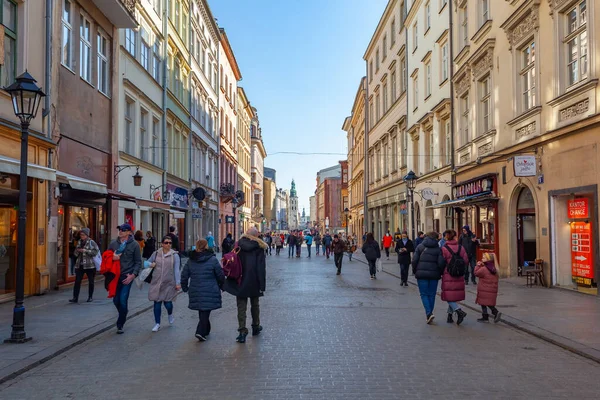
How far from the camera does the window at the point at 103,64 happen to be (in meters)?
18.5

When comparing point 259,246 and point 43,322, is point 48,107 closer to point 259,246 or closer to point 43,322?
point 43,322

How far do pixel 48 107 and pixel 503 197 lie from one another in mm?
13925

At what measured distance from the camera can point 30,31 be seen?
13617mm

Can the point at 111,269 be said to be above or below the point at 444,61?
below

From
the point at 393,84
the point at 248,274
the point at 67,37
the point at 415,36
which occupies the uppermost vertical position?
the point at 415,36

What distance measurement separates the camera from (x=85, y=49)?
17375mm

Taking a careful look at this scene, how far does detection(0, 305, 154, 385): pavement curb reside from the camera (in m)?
6.62

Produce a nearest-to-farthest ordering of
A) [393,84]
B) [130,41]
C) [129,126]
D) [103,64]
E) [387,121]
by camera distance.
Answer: [103,64], [130,41], [129,126], [393,84], [387,121]

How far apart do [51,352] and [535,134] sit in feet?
45.1

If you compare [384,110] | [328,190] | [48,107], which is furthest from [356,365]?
[328,190]

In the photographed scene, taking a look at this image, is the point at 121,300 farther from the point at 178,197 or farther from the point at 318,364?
the point at 178,197

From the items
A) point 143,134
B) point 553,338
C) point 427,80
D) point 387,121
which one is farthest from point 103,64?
point 387,121

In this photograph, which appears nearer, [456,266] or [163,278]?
[163,278]

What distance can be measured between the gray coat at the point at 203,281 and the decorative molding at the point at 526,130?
11.5 meters
